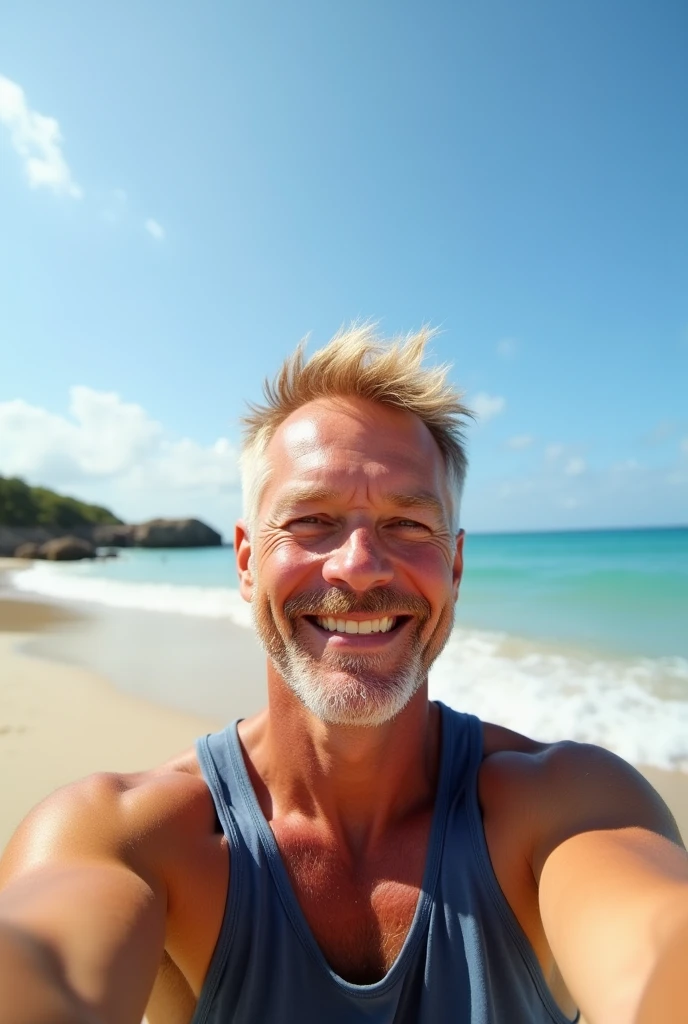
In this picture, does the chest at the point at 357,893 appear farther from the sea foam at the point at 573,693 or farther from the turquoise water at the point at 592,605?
the turquoise water at the point at 592,605

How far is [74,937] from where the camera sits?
4.05ft

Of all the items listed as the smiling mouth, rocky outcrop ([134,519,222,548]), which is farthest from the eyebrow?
rocky outcrop ([134,519,222,548])

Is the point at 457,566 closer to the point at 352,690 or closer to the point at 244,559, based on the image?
the point at 352,690

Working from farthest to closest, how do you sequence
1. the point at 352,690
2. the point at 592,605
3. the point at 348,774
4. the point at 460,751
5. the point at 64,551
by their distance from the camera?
the point at 64,551 → the point at 592,605 → the point at 460,751 → the point at 348,774 → the point at 352,690

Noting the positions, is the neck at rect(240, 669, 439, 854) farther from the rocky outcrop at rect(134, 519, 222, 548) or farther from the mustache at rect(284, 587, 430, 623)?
the rocky outcrop at rect(134, 519, 222, 548)

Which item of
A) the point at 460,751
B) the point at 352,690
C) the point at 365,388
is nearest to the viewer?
the point at 352,690

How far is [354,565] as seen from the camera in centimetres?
185

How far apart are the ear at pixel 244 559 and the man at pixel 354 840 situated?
0.05 meters

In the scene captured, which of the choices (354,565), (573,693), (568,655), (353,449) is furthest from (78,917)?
(568,655)

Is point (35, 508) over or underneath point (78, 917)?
over

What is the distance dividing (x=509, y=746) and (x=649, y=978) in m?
0.96

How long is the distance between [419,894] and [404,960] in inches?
7.2

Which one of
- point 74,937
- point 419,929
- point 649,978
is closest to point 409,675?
point 419,929

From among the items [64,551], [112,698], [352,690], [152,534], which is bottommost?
[112,698]
